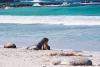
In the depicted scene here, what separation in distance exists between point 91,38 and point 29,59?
8.04 metres

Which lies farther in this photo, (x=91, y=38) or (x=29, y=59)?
(x=91, y=38)

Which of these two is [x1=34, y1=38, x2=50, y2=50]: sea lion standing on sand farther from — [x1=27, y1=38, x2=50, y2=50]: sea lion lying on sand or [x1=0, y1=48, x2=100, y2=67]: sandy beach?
[x1=0, y1=48, x2=100, y2=67]: sandy beach

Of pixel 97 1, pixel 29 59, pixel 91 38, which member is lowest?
pixel 97 1

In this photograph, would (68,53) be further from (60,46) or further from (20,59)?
(60,46)

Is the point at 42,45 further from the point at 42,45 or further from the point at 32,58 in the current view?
the point at 32,58

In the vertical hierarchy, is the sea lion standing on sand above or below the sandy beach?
below

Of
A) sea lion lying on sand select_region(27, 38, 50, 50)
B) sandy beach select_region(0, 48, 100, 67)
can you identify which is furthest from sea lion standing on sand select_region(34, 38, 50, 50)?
sandy beach select_region(0, 48, 100, 67)

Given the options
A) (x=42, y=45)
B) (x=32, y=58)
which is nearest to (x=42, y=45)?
(x=42, y=45)

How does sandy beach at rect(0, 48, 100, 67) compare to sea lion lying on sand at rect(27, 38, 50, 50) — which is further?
sea lion lying on sand at rect(27, 38, 50, 50)

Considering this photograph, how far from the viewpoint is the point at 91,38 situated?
2209 centimetres

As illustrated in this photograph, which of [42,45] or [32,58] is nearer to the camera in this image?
[32,58]

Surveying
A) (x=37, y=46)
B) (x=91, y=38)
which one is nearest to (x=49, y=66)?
(x=37, y=46)

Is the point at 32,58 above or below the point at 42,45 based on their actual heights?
above

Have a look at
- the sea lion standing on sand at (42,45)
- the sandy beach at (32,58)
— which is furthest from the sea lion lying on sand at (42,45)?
the sandy beach at (32,58)
